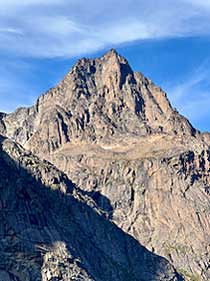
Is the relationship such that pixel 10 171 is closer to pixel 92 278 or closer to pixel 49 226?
pixel 49 226

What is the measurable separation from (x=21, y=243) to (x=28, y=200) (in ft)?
70.2

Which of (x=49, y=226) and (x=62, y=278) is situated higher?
(x=49, y=226)

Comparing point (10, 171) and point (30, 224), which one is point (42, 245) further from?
point (10, 171)

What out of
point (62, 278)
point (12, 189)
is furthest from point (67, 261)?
point (12, 189)

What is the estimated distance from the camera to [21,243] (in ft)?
580

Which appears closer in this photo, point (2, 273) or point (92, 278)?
point (2, 273)

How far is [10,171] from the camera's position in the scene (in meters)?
199

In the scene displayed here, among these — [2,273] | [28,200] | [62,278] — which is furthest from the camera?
[28,200]

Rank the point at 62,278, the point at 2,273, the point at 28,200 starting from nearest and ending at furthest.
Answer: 1. the point at 2,273
2. the point at 62,278
3. the point at 28,200

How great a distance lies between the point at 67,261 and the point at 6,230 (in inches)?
659

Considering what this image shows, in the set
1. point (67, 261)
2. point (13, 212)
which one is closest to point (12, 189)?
point (13, 212)

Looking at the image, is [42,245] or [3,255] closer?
[3,255]

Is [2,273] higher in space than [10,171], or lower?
lower

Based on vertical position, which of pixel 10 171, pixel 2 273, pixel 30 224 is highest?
pixel 10 171
